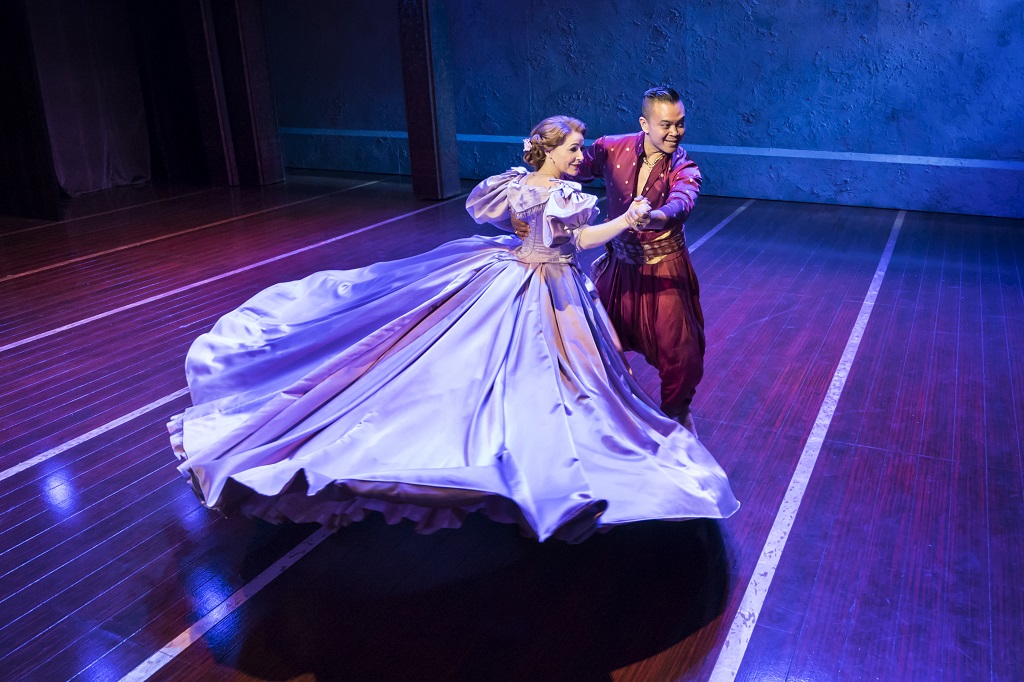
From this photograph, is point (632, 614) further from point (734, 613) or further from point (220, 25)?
point (220, 25)

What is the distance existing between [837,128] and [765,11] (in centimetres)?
123

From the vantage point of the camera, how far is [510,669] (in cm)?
229

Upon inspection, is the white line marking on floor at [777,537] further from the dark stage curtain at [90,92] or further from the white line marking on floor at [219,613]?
the dark stage curtain at [90,92]

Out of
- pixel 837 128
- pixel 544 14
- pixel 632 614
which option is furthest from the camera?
pixel 544 14

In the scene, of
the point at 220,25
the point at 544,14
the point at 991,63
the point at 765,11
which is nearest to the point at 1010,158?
the point at 991,63

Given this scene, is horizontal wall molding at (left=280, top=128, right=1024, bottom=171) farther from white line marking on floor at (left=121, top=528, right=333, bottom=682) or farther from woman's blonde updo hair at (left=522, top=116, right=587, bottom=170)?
white line marking on floor at (left=121, top=528, right=333, bottom=682)

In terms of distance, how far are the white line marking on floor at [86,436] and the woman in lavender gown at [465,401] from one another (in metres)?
0.76

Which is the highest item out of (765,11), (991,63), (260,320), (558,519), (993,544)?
(765,11)

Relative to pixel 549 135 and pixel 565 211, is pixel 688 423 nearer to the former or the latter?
pixel 565 211

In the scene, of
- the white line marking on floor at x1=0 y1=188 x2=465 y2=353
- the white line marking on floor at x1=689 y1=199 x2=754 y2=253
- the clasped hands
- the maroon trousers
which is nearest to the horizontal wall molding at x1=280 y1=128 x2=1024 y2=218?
the white line marking on floor at x1=689 y1=199 x2=754 y2=253

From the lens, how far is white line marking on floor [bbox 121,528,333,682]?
234cm

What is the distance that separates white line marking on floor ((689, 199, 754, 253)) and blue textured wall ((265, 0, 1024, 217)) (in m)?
0.40

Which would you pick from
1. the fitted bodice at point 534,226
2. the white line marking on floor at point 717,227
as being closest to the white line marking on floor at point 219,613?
the fitted bodice at point 534,226

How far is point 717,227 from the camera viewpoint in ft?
23.0
